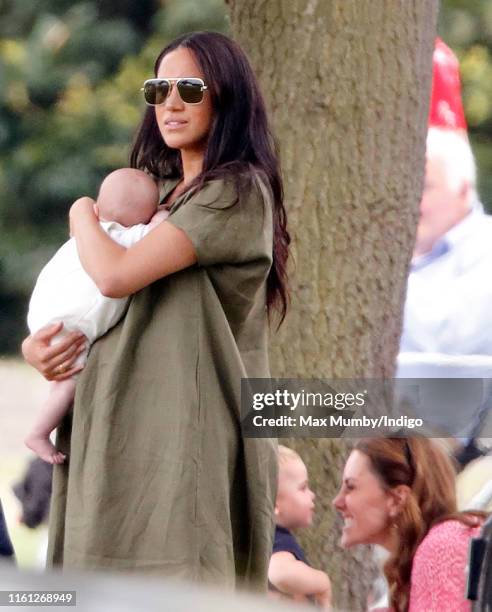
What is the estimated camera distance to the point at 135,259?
7.81 ft

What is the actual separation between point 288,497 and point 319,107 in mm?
956

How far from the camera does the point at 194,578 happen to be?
243 centimetres

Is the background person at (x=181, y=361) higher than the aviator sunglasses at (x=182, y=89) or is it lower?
lower

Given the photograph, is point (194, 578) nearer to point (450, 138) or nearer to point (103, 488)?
point (103, 488)

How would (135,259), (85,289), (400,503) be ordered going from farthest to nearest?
(400,503) < (85,289) < (135,259)

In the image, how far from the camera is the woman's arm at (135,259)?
2.38 m

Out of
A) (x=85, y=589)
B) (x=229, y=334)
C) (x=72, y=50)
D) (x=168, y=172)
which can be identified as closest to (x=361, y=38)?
(x=72, y=50)

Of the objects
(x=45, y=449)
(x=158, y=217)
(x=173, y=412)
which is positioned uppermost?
(x=158, y=217)

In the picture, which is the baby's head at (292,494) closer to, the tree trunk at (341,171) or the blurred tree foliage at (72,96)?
the tree trunk at (341,171)

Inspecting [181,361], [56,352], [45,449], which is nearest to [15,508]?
[45,449]

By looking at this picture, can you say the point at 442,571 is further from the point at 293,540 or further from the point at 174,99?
the point at 174,99

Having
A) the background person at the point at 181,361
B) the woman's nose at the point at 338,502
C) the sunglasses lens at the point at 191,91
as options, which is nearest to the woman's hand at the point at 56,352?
the background person at the point at 181,361

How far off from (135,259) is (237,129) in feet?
1.02

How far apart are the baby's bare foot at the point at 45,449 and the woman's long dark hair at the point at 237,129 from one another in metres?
0.47
